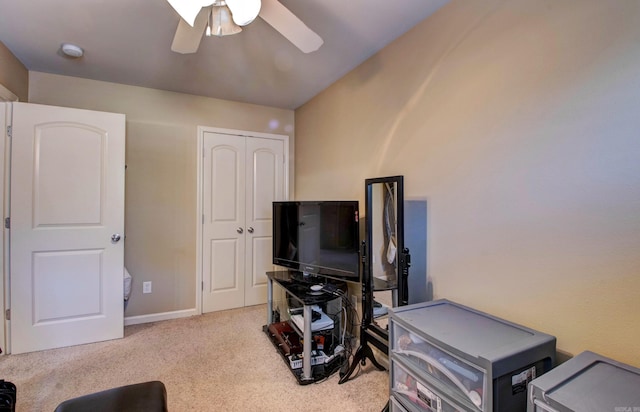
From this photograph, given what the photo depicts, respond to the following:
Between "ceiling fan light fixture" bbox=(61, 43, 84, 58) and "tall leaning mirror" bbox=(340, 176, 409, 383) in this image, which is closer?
"tall leaning mirror" bbox=(340, 176, 409, 383)

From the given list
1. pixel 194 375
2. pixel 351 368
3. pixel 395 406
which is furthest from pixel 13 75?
pixel 395 406

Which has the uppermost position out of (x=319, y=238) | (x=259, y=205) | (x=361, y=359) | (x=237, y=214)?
(x=259, y=205)

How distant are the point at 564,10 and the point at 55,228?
359cm

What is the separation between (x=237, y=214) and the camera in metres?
3.41

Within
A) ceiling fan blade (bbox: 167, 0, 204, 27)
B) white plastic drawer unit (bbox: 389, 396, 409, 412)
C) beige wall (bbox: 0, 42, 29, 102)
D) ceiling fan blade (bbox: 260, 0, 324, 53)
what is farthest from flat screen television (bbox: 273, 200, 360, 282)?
beige wall (bbox: 0, 42, 29, 102)

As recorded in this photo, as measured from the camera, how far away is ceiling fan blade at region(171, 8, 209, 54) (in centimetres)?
146

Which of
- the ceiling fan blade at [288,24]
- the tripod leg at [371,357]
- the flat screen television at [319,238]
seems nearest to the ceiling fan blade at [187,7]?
the ceiling fan blade at [288,24]

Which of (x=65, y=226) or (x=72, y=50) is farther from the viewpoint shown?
(x=65, y=226)

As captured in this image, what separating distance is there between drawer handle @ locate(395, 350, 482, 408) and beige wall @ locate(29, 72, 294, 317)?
2.61 m

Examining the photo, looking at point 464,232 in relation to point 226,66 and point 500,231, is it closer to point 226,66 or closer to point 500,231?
point 500,231

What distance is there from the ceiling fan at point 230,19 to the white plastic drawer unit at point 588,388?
1.71 meters

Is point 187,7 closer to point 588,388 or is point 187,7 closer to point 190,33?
point 190,33

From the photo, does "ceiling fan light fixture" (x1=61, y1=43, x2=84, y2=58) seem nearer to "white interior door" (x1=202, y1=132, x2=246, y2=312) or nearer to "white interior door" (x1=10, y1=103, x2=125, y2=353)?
"white interior door" (x1=10, y1=103, x2=125, y2=353)

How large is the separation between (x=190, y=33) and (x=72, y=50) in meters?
1.43
